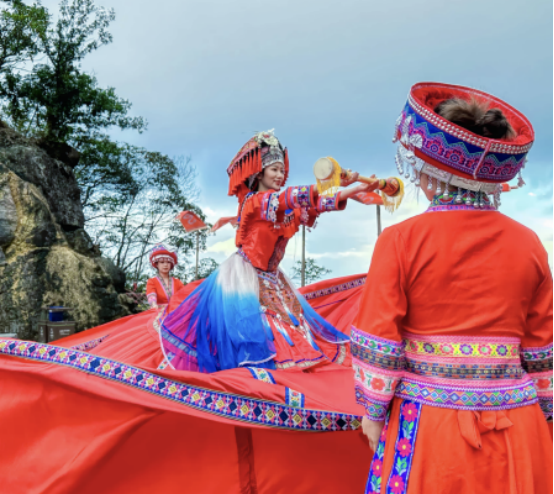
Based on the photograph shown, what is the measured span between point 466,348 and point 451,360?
0.05 metres

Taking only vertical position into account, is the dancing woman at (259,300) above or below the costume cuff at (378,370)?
above

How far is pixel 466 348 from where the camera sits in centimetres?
108

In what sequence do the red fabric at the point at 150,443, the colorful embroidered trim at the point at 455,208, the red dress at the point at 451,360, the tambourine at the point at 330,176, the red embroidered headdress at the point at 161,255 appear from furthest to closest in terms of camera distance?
the red embroidered headdress at the point at 161,255, the tambourine at the point at 330,176, the red fabric at the point at 150,443, the colorful embroidered trim at the point at 455,208, the red dress at the point at 451,360

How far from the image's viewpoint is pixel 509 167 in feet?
3.79

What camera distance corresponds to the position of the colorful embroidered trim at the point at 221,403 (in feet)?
5.37

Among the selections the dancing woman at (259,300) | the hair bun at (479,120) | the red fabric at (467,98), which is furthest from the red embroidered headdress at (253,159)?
the hair bun at (479,120)

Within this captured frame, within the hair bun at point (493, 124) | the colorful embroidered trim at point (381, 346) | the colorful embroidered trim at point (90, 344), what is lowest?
the colorful embroidered trim at point (381, 346)

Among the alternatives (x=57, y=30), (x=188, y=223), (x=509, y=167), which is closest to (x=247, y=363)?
(x=509, y=167)

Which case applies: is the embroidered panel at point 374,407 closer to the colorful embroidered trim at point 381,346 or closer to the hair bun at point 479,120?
the colorful embroidered trim at point 381,346

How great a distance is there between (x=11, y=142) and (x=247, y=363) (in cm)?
863

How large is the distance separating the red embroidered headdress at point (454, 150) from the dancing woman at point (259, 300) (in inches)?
35.0

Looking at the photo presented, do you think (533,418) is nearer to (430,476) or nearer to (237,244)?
(430,476)

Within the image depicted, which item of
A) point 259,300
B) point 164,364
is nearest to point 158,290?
point 164,364

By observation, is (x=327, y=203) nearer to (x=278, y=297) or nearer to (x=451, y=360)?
(x=278, y=297)
